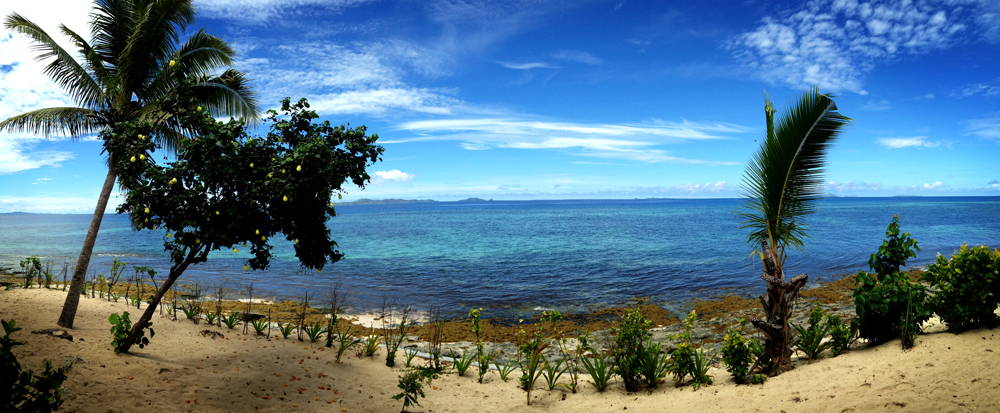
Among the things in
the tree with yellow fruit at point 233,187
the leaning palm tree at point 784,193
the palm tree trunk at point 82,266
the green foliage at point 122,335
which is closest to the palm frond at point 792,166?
the leaning palm tree at point 784,193

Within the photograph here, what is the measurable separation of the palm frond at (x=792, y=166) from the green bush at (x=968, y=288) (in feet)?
5.76

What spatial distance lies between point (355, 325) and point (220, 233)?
7191 mm

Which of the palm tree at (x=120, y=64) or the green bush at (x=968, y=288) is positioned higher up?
the palm tree at (x=120, y=64)

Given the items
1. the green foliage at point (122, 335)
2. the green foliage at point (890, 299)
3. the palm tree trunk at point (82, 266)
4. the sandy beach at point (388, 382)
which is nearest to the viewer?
the sandy beach at point (388, 382)

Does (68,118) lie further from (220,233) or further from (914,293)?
(914,293)

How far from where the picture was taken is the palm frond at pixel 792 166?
7035mm

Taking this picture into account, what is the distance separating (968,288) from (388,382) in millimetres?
8583

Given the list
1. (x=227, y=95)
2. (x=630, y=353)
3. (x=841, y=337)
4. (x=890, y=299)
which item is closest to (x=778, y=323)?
(x=841, y=337)

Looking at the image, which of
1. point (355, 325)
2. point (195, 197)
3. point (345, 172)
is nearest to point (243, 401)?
point (195, 197)

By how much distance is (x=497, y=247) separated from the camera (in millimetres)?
37750

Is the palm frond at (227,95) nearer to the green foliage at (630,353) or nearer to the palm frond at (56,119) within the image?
the palm frond at (56,119)

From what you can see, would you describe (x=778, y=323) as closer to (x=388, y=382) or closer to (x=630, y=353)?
(x=630, y=353)

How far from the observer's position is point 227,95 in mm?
10562

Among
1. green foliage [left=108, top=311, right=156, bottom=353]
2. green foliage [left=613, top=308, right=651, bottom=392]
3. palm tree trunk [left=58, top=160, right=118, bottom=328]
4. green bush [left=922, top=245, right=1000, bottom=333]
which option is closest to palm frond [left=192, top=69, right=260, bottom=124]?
palm tree trunk [left=58, top=160, right=118, bottom=328]
